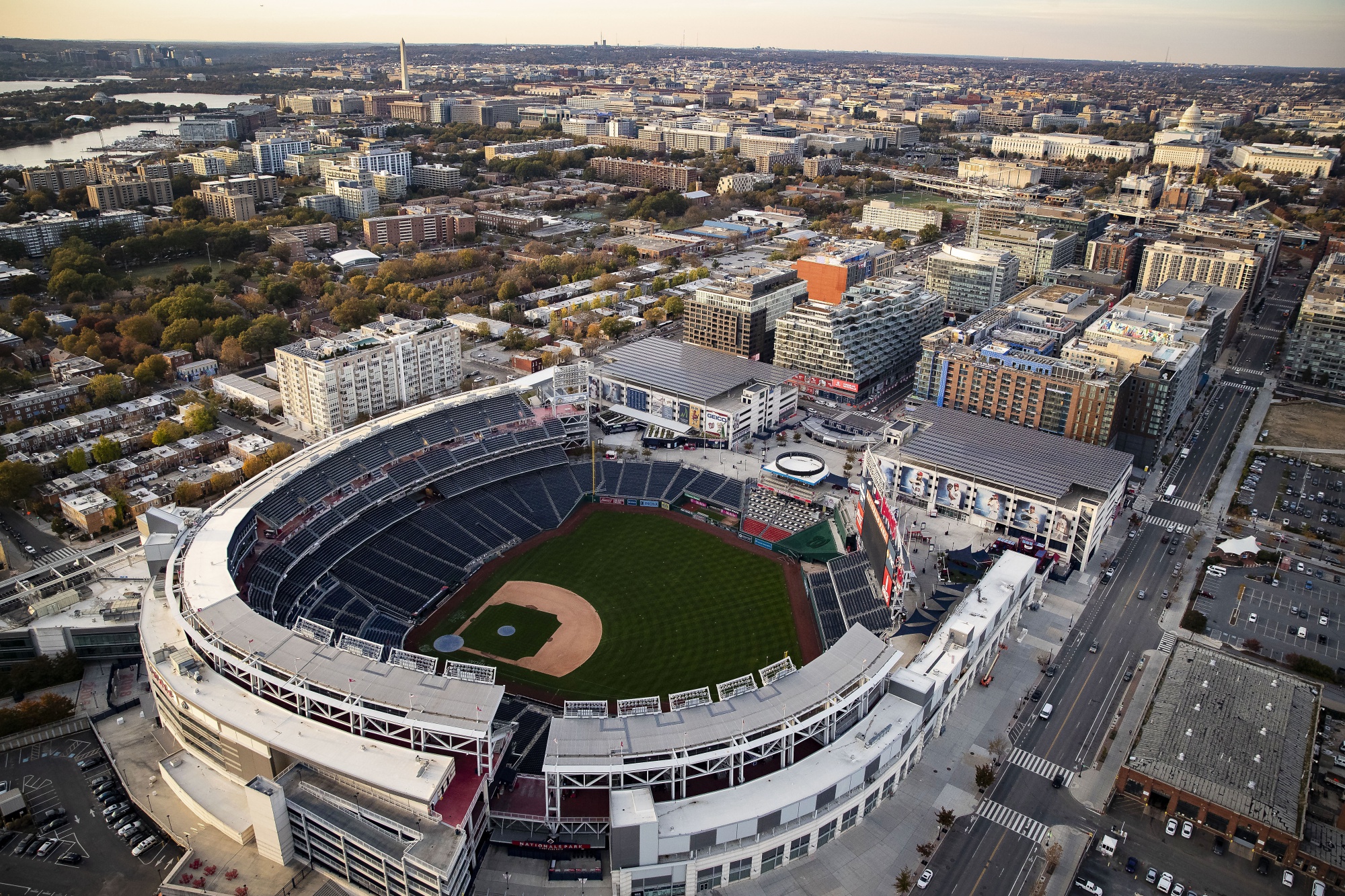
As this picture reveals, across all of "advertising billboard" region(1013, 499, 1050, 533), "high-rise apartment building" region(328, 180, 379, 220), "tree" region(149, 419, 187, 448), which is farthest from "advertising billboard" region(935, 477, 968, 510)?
"high-rise apartment building" region(328, 180, 379, 220)

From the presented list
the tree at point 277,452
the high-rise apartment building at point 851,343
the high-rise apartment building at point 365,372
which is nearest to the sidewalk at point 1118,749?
the high-rise apartment building at point 851,343

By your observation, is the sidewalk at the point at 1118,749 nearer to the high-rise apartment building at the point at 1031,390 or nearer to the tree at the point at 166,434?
the high-rise apartment building at the point at 1031,390

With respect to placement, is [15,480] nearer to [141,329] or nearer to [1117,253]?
[141,329]

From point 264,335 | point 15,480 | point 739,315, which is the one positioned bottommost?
point 15,480

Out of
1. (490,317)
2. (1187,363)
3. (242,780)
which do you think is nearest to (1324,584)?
(1187,363)

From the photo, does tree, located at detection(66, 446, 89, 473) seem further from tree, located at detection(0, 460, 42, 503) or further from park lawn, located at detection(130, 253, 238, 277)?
park lawn, located at detection(130, 253, 238, 277)

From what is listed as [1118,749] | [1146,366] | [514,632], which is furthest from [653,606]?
[1146,366]
